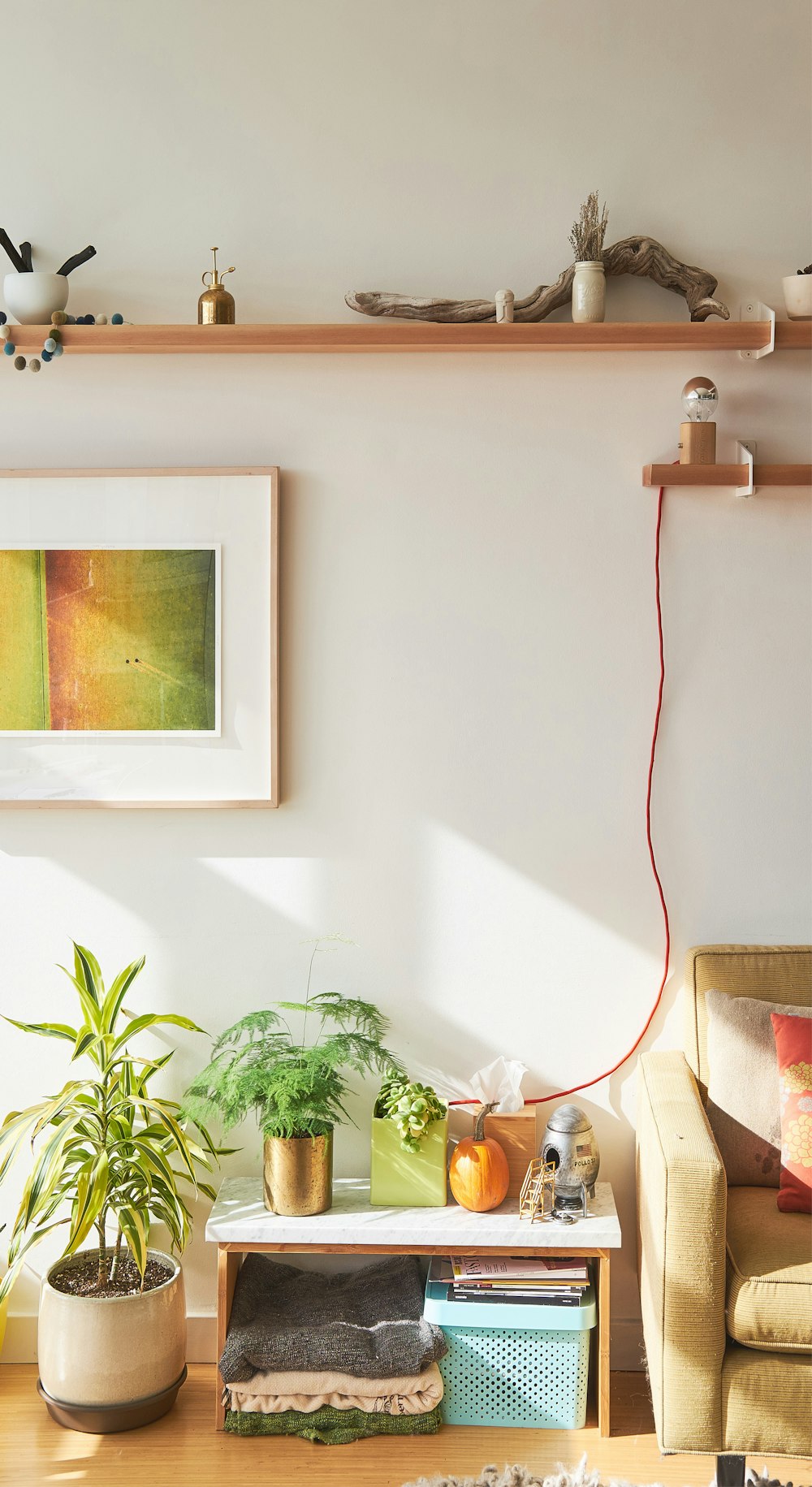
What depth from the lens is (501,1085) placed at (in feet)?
8.36

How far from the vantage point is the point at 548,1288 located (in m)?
2.35

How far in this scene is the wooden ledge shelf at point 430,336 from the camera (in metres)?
2.44

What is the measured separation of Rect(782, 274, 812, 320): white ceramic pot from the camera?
8.11 ft

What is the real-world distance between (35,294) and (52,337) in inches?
4.7

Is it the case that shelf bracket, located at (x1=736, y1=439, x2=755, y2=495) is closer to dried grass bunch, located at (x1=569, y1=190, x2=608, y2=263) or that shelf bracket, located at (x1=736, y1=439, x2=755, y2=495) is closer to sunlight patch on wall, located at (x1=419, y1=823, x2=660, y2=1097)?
dried grass bunch, located at (x1=569, y1=190, x2=608, y2=263)

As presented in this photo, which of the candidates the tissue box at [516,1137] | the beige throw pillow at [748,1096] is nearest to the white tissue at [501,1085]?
the tissue box at [516,1137]

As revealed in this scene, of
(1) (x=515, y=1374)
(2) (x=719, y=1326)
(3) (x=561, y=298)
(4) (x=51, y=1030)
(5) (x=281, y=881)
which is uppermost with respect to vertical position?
(3) (x=561, y=298)

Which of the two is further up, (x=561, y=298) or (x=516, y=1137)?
(x=561, y=298)

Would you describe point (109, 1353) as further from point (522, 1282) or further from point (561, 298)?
point (561, 298)

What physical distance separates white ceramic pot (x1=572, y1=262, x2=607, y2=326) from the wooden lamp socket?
11.8 inches

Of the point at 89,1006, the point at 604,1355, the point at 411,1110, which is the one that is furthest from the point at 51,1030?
the point at 604,1355

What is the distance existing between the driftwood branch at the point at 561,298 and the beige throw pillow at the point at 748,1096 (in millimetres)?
1473

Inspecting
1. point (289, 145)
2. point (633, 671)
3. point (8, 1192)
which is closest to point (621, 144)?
point (289, 145)

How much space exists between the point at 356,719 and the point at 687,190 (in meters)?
1.37
